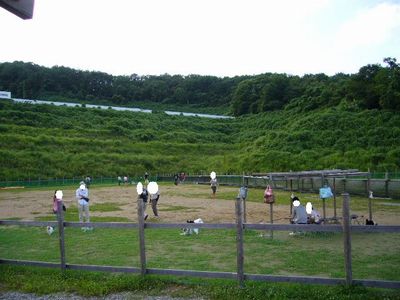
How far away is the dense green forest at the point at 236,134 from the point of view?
4966 centimetres

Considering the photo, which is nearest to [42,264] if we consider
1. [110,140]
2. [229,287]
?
[229,287]

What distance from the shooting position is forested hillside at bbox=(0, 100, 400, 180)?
1903 inches

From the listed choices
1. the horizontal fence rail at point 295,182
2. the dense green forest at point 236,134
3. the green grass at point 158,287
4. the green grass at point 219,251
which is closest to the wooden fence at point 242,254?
the green grass at point 158,287

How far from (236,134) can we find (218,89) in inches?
2265

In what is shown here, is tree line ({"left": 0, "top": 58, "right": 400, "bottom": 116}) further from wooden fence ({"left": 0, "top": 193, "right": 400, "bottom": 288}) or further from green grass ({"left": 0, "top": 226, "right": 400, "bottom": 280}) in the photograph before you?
wooden fence ({"left": 0, "top": 193, "right": 400, "bottom": 288})

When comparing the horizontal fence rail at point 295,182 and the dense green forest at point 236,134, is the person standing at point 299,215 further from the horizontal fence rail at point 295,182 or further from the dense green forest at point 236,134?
the dense green forest at point 236,134

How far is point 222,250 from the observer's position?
10680mm

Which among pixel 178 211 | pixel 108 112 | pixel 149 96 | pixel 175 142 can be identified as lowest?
pixel 178 211

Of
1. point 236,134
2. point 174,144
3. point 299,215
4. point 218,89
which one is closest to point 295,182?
point 299,215

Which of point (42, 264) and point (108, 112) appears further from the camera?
point (108, 112)

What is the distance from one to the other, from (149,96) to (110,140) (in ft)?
240

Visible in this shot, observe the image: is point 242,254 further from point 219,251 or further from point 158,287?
point 219,251

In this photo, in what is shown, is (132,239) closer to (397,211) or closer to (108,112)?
(397,211)

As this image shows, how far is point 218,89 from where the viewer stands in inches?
5566
